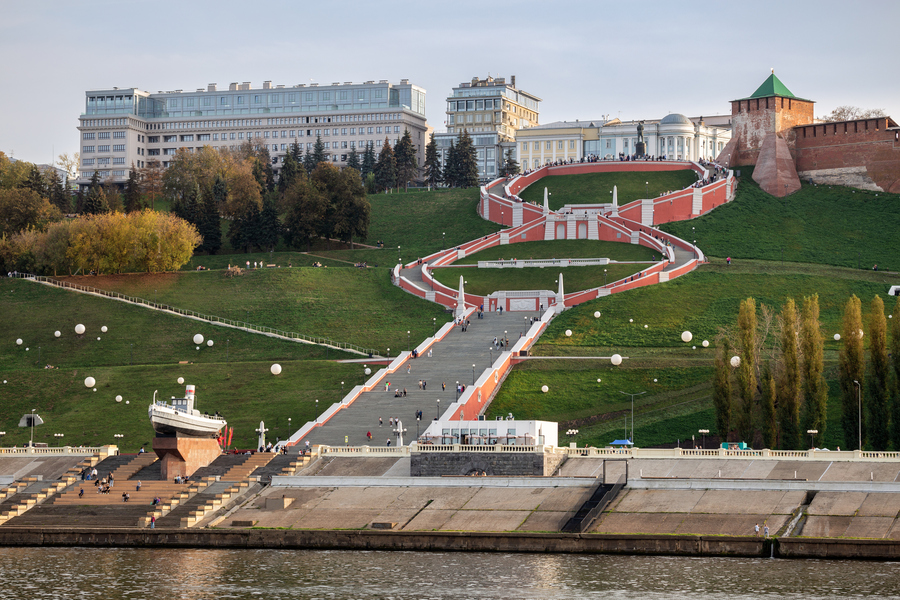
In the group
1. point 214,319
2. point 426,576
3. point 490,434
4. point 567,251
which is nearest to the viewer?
point 426,576

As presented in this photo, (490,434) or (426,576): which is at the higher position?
(490,434)

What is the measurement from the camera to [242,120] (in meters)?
154

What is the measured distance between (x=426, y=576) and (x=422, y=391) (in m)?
25.6

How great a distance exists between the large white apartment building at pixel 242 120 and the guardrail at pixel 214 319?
217 ft

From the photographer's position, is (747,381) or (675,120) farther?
(675,120)

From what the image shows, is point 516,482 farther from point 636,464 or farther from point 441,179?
point 441,179

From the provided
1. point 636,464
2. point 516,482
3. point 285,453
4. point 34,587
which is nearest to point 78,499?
point 285,453

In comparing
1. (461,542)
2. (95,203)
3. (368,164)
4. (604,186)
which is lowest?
(461,542)

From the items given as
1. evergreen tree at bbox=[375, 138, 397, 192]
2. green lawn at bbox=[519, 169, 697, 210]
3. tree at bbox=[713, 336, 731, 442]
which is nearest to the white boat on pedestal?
tree at bbox=[713, 336, 731, 442]

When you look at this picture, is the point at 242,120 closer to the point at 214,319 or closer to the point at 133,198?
the point at 133,198

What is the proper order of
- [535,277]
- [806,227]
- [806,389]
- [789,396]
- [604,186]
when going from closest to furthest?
1. [789,396]
2. [806,389]
3. [535,277]
4. [806,227]
5. [604,186]

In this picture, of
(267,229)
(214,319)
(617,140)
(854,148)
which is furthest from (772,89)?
(214,319)

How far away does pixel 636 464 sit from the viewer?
45469 mm

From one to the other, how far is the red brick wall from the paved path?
4343cm
